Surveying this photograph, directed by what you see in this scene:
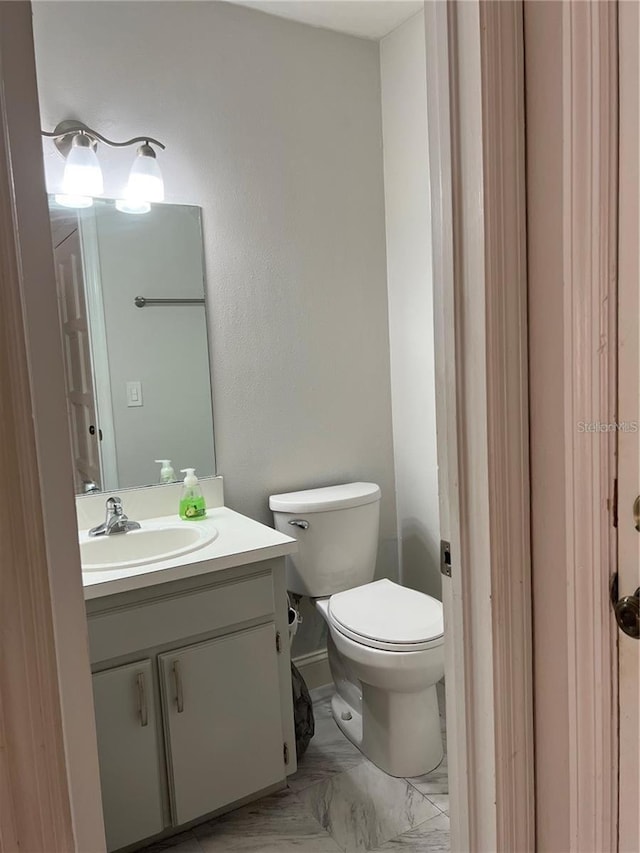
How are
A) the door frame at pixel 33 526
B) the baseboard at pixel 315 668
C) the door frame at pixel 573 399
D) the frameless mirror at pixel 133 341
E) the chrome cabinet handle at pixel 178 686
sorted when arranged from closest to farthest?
the door frame at pixel 33 526, the door frame at pixel 573 399, the chrome cabinet handle at pixel 178 686, the frameless mirror at pixel 133 341, the baseboard at pixel 315 668

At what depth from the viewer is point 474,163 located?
0.90 metres

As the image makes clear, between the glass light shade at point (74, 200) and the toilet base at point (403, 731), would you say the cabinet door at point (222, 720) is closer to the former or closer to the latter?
the toilet base at point (403, 731)

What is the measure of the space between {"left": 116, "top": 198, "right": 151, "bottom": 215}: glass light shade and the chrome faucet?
0.87 m

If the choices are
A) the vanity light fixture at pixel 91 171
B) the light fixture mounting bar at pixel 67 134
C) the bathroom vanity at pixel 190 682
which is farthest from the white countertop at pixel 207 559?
the light fixture mounting bar at pixel 67 134

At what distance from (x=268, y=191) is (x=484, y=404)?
5.02 ft

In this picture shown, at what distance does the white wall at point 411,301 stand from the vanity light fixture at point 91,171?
0.88m

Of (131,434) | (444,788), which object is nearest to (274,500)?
(131,434)

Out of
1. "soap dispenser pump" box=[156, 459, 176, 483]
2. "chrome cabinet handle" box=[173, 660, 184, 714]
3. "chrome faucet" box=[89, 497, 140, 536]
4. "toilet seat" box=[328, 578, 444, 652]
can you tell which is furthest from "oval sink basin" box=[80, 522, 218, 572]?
"toilet seat" box=[328, 578, 444, 652]

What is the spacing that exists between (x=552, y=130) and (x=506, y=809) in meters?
1.00

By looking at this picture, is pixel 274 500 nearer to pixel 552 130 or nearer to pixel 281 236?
pixel 281 236

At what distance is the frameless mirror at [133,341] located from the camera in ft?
6.24

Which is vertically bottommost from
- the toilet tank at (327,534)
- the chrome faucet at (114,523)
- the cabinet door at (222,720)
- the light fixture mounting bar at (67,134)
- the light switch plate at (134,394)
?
the cabinet door at (222,720)

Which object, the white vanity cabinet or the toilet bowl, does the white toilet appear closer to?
the toilet bowl

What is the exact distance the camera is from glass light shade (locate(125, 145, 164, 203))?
1908 mm
